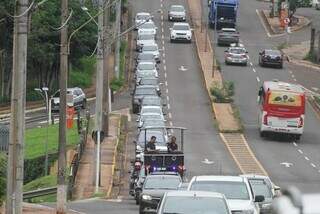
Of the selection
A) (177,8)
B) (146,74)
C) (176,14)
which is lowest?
(146,74)

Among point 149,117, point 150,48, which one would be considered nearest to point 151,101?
point 149,117

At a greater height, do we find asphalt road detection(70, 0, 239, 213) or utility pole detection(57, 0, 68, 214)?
utility pole detection(57, 0, 68, 214)

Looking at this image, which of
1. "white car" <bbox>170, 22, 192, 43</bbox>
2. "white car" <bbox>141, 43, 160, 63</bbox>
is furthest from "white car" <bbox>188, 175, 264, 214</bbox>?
"white car" <bbox>170, 22, 192, 43</bbox>

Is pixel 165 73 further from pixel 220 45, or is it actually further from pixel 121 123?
pixel 121 123

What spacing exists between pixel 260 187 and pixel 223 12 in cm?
6855

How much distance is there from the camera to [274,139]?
5578 centimetres

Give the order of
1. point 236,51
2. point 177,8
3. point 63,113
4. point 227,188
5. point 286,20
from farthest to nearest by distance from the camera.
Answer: point 177,8 < point 286,20 < point 236,51 < point 63,113 < point 227,188

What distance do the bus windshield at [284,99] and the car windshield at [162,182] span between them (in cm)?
2571

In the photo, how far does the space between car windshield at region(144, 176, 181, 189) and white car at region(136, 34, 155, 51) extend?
54641mm

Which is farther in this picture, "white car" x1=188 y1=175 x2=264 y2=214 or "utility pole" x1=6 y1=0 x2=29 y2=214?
"white car" x1=188 y1=175 x2=264 y2=214

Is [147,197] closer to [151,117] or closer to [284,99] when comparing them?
[151,117]

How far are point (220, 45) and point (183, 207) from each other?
7337cm

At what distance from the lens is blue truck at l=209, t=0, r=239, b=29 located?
9225 cm

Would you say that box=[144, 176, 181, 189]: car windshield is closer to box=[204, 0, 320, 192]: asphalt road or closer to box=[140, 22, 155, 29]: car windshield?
box=[204, 0, 320, 192]: asphalt road
